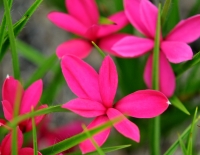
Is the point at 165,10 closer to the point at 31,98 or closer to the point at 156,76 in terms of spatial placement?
the point at 156,76

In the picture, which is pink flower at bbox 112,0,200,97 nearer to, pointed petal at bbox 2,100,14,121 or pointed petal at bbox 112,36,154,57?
pointed petal at bbox 112,36,154,57

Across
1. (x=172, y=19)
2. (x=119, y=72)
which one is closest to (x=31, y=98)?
(x=172, y=19)

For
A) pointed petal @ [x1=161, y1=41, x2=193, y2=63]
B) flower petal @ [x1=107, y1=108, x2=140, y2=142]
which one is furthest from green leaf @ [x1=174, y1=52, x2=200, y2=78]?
flower petal @ [x1=107, y1=108, x2=140, y2=142]

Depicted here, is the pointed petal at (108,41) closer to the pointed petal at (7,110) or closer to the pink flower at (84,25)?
the pink flower at (84,25)

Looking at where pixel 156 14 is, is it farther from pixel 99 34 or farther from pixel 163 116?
pixel 163 116

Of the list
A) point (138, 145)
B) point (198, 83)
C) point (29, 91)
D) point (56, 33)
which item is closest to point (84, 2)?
point (29, 91)

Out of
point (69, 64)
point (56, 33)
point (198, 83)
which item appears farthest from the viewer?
point (56, 33)

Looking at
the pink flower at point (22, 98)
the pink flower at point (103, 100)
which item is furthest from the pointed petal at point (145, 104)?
the pink flower at point (22, 98)
